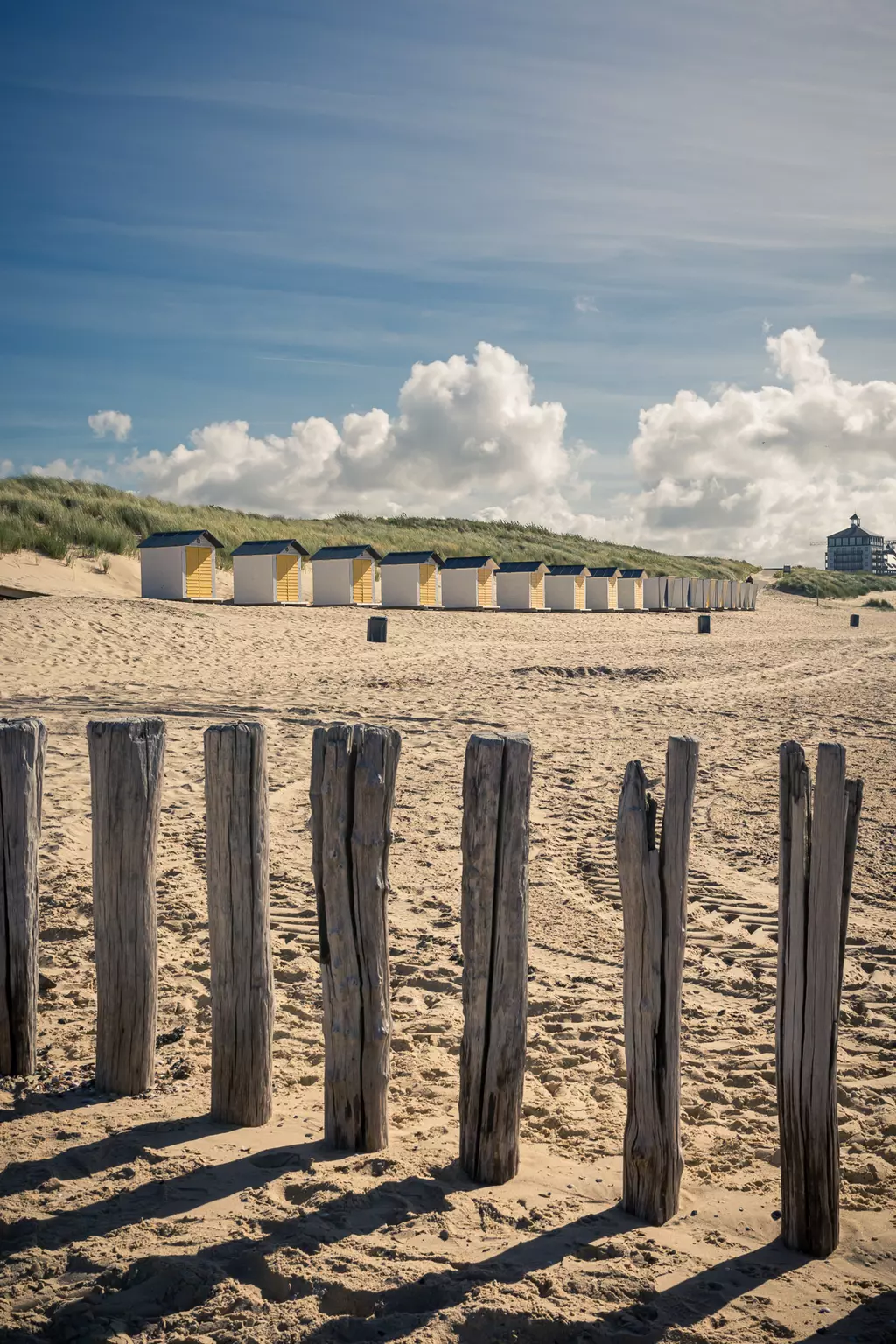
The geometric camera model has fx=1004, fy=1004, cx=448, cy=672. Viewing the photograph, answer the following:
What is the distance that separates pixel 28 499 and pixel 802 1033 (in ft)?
137

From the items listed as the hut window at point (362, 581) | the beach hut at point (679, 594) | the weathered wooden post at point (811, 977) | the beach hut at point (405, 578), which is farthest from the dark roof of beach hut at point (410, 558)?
the weathered wooden post at point (811, 977)

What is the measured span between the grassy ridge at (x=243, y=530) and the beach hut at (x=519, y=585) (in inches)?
463

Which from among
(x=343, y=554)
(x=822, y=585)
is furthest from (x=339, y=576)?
(x=822, y=585)

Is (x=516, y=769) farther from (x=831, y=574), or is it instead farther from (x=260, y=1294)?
(x=831, y=574)

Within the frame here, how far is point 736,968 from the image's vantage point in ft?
17.3

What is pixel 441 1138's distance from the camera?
11.5ft

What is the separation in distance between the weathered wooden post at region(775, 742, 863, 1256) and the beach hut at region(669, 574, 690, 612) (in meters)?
47.2

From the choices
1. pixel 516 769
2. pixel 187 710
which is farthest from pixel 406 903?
pixel 187 710

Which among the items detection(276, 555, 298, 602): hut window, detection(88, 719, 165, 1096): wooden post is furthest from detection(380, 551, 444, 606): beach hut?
detection(88, 719, 165, 1096): wooden post

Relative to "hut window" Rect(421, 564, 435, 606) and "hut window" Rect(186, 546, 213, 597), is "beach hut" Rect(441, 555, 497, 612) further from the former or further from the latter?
"hut window" Rect(186, 546, 213, 597)

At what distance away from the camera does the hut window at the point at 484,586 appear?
1533 inches

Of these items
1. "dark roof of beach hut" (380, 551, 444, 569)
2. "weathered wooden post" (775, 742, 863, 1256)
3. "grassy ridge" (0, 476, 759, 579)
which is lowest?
"weathered wooden post" (775, 742, 863, 1256)

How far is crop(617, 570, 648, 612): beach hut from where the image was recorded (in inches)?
1833

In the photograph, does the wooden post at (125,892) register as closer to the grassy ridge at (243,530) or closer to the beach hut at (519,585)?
the grassy ridge at (243,530)
